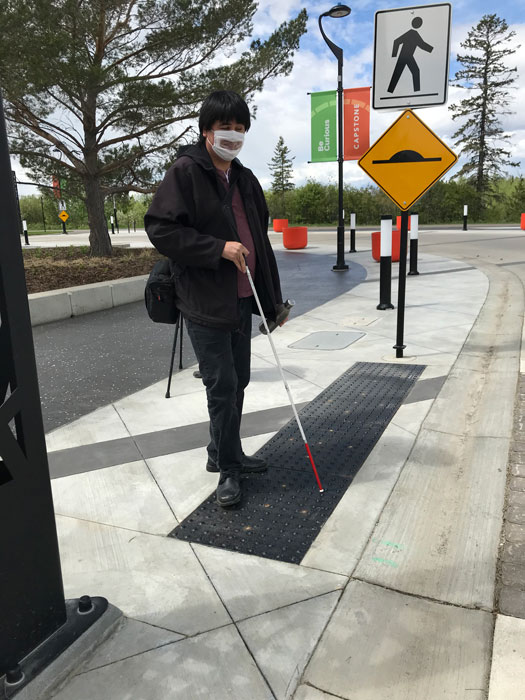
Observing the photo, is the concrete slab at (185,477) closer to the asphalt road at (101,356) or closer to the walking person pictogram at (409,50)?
the asphalt road at (101,356)

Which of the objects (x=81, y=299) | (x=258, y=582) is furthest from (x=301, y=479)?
(x=81, y=299)

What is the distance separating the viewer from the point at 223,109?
2729mm

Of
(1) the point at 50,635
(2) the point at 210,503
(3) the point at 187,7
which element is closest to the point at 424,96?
(2) the point at 210,503

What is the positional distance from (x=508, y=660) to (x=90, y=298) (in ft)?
26.6

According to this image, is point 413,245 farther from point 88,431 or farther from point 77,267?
point 88,431

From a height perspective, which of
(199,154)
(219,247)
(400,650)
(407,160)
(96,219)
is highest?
(407,160)

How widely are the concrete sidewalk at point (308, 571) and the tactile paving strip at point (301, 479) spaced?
7 cm

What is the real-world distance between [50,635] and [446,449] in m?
2.52

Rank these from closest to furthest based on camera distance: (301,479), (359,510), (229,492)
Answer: (359,510) → (229,492) → (301,479)

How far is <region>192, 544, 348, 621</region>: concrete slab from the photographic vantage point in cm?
219

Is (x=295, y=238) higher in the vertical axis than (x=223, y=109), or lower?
lower

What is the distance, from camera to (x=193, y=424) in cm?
407

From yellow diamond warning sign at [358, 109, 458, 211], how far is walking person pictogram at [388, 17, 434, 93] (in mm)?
335

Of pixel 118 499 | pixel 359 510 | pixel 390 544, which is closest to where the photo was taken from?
pixel 390 544
